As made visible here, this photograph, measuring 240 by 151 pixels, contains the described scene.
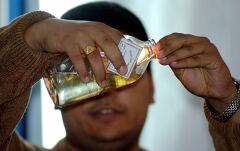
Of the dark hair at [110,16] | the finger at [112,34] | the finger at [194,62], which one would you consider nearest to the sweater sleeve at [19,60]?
the finger at [112,34]

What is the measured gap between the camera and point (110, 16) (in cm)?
120

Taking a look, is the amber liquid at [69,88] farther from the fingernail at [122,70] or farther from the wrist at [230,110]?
the wrist at [230,110]

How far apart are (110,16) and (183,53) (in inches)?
20.6

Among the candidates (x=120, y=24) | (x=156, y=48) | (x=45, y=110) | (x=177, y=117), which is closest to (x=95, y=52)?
(x=156, y=48)

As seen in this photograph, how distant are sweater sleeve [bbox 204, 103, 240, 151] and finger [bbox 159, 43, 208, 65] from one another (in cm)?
17

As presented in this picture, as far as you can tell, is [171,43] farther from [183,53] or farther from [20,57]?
[20,57]

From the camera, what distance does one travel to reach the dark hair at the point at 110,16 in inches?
46.7

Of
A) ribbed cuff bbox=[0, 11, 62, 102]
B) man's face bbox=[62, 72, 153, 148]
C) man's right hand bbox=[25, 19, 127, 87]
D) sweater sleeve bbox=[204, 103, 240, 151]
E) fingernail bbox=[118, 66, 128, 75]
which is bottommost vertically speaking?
man's face bbox=[62, 72, 153, 148]

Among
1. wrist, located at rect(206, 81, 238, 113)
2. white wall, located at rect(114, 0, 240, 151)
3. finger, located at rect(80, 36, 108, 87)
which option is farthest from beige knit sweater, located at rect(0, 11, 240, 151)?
white wall, located at rect(114, 0, 240, 151)

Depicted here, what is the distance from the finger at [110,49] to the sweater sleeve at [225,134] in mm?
341

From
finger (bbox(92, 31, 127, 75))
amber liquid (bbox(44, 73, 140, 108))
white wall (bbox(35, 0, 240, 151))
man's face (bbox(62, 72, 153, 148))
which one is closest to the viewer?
finger (bbox(92, 31, 127, 75))

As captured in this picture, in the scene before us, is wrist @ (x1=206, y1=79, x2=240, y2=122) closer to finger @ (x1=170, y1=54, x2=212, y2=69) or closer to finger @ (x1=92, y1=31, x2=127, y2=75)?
finger @ (x1=170, y1=54, x2=212, y2=69)

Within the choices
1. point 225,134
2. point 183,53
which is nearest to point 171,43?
point 183,53

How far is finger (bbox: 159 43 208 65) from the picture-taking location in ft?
2.30
